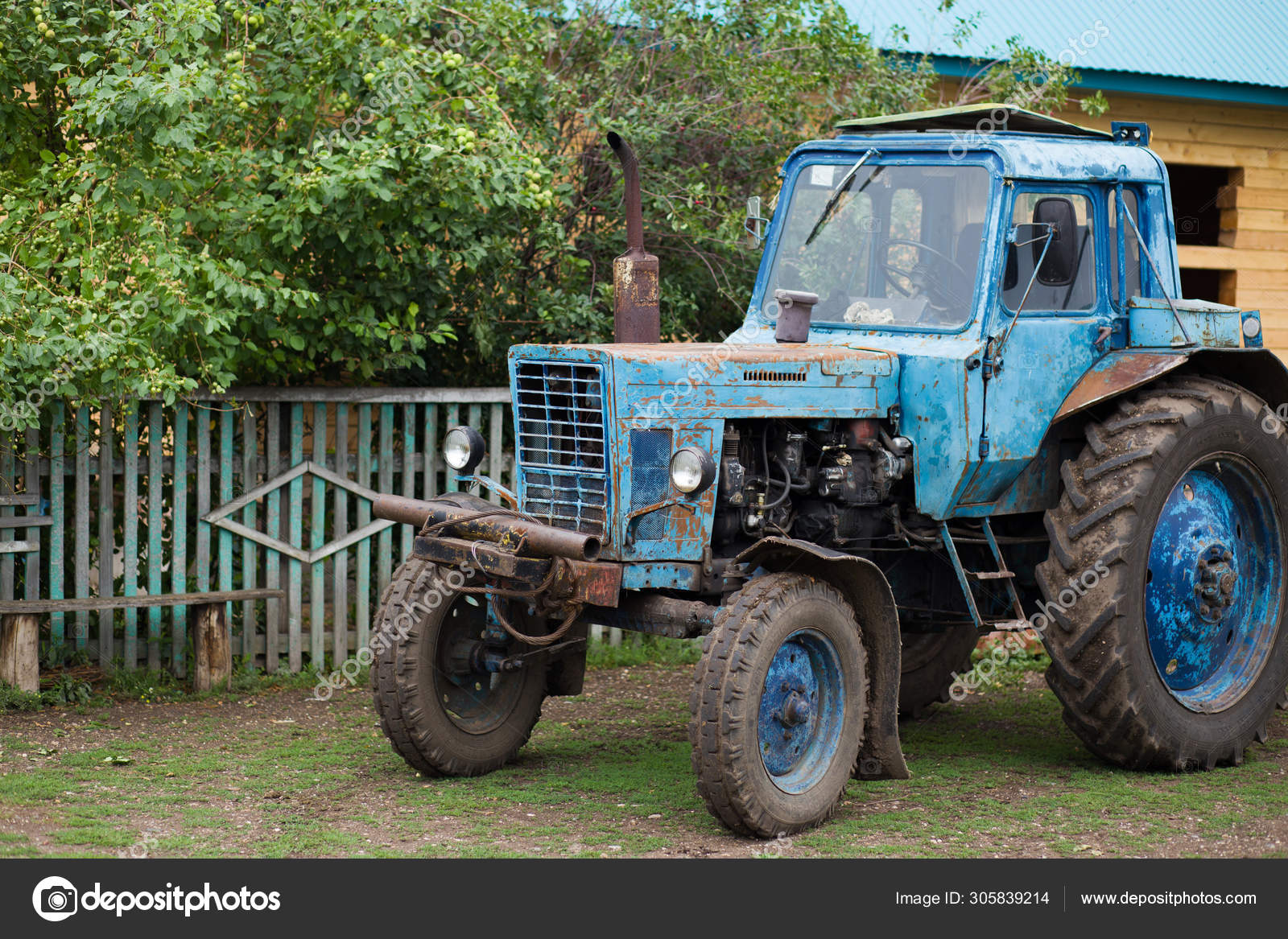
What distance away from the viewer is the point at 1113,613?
625 centimetres

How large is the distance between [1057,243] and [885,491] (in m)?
1.41

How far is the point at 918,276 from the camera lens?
6.68 metres

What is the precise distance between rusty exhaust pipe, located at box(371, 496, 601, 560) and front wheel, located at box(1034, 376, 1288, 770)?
2.16 meters

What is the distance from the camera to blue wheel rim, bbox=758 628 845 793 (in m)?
5.73

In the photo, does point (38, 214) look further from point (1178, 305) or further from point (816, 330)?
point (1178, 305)

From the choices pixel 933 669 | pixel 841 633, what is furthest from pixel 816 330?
pixel 933 669

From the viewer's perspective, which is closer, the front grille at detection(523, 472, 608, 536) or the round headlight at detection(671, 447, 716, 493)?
Result: the round headlight at detection(671, 447, 716, 493)

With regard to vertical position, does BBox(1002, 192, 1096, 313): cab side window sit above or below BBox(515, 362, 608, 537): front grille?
above

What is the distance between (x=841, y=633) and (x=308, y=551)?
12.7ft

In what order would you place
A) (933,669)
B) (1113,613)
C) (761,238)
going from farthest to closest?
1. (933,669)
2. (761,238)
3. (1113,613)

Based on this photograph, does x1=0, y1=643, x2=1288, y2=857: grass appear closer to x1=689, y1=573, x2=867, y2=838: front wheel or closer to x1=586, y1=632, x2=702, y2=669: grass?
x1=689, y1=573, x2=867, y2=838: front wheel

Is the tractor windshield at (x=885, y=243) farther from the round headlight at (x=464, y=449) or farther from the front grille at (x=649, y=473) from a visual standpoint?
the round headlight at (x=464, y=449)
